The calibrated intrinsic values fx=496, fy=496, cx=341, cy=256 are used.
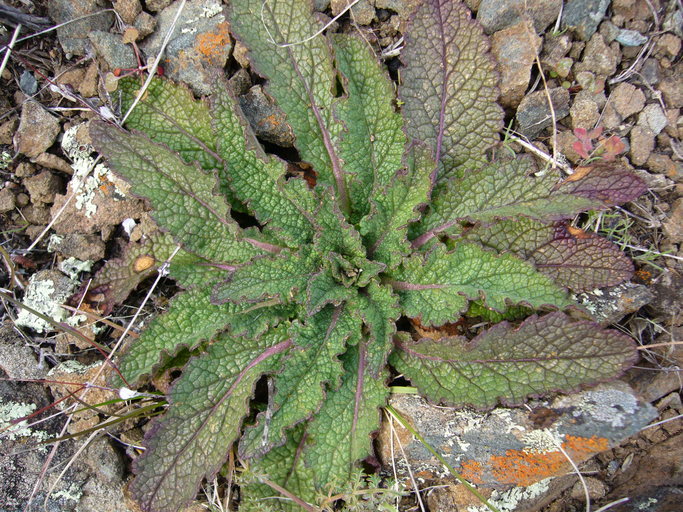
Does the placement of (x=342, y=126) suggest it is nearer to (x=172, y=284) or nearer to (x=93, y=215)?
(x=172, y=284)

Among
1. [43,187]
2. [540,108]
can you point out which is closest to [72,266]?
[43,187]

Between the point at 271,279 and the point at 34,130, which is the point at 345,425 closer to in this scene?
the point at 271,279

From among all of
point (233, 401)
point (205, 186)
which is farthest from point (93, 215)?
point (233, 401)

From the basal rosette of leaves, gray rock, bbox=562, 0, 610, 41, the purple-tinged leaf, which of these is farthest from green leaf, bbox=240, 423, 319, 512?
gray rock, bbox=562, 0, 610, 41

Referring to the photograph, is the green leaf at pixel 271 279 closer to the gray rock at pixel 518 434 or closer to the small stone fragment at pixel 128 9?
the gray rock at pixel 518 434

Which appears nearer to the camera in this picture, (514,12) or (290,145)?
(514,12)

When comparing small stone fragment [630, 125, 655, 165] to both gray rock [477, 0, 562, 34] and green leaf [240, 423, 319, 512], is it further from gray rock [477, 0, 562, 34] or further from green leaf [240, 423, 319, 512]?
green leaf [240, 423, 319, 512]

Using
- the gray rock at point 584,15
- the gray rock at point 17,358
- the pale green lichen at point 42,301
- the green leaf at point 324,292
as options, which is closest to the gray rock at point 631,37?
the gray rock at point 584,15
